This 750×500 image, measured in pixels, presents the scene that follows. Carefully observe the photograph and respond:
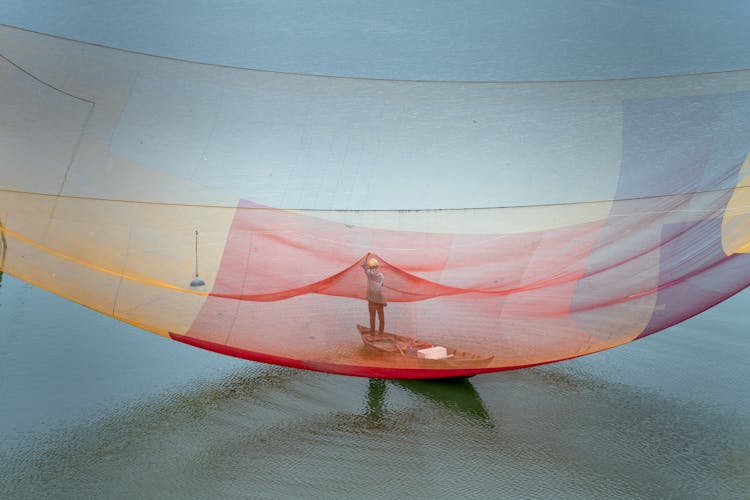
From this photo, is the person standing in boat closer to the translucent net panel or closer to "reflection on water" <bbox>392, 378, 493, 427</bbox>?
the translucent net panel

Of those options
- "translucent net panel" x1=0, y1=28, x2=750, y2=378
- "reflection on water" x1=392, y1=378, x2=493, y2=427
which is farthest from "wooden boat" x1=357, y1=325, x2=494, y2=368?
"reflection on water" x1=392, y1=378, x2=493, y2=427

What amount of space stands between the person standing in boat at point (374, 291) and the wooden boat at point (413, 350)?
63 mm

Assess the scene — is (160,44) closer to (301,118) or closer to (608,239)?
(301,118)

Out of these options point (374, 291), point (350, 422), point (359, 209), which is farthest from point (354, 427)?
point (359, 209)

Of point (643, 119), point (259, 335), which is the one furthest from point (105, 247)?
point (643, 119)

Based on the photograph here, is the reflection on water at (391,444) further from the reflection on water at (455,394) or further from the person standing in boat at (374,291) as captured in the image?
the person standing in boat at (374,291)

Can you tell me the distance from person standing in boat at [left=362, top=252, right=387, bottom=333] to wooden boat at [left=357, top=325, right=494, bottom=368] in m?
0.06

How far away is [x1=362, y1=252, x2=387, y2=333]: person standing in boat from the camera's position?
4.09 m

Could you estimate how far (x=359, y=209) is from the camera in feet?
22.9

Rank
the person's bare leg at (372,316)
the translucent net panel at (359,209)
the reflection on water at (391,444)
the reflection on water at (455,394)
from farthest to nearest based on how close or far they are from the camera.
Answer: the person's bare leg at (372,316) < the reflection on water at (455,394) < the translucent net panel at (359,209) < the reflection on water at (391,444)

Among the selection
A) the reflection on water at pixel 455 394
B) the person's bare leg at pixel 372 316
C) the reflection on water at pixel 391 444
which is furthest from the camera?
the person's bare leg at pixel 372 316

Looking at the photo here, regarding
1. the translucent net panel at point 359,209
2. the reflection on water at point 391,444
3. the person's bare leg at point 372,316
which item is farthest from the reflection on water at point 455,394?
the person's bare leg at point 372,316

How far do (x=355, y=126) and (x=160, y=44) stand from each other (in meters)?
2.65

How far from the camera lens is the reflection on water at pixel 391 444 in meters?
3.23
